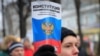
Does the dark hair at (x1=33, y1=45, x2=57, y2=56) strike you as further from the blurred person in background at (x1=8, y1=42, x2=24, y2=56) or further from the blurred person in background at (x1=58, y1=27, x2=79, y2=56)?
the blurred person in background at (x1=8, y1=42, x2=24, y2=56)

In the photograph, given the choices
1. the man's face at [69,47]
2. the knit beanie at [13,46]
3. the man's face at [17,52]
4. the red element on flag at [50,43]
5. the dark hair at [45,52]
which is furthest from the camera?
the knit beanie at [13,46]

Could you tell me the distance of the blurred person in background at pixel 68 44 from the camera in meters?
4.63

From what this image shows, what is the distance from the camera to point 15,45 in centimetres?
718

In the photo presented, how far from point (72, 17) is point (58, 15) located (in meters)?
38.5

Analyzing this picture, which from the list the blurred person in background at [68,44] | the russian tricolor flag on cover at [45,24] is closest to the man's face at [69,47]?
the blurred person in background at [68,44]

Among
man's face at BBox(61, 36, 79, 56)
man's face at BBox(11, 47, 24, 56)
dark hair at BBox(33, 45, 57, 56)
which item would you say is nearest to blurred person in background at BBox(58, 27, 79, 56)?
man's face at BBox(61, 36, 79, 56)

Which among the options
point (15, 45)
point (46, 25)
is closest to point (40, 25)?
point (46, 25)

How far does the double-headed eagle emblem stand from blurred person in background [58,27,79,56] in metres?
0.17

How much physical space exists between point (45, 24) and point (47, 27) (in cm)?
6

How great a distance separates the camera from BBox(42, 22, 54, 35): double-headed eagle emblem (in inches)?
194

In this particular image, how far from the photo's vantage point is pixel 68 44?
185 inches

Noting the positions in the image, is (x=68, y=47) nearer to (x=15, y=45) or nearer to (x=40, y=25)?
(x=40, y=25)

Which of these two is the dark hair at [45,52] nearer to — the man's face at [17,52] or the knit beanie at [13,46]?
the man's face at [17,52]

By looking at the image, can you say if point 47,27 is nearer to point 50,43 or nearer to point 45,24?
point 45,24
